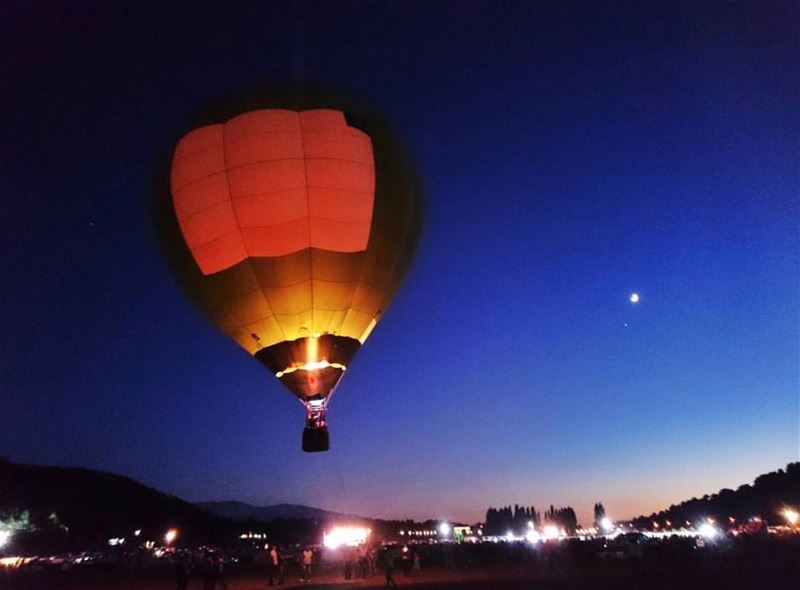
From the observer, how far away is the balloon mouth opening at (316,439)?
48.0ft

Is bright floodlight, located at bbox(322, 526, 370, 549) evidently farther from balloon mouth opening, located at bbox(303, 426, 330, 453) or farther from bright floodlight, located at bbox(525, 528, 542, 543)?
balloon mouth opening, located at bbox(303, 426, 330, 453)

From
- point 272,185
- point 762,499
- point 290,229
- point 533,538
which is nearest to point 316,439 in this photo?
point 290,229

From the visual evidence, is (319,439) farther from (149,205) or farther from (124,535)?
(124,535)

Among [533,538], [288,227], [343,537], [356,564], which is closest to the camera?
[288,227]

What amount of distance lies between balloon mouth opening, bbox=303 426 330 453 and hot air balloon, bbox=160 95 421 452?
0.02 metres

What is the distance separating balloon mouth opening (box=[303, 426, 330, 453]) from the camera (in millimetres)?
14633

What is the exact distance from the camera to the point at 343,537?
1431 inches

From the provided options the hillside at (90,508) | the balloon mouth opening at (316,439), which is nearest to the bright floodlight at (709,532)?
the balloon mouth opening at (316,439)

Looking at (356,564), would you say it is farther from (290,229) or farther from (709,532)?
(709,532)

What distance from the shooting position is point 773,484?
381 ft

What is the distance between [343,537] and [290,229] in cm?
2592

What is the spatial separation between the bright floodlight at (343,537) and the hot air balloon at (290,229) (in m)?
23.1

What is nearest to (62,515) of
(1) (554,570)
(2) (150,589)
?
(2) (150,589)

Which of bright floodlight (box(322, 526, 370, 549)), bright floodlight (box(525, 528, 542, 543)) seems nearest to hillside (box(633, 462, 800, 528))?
bright floodlight (box(525, 528, 542, 543))
